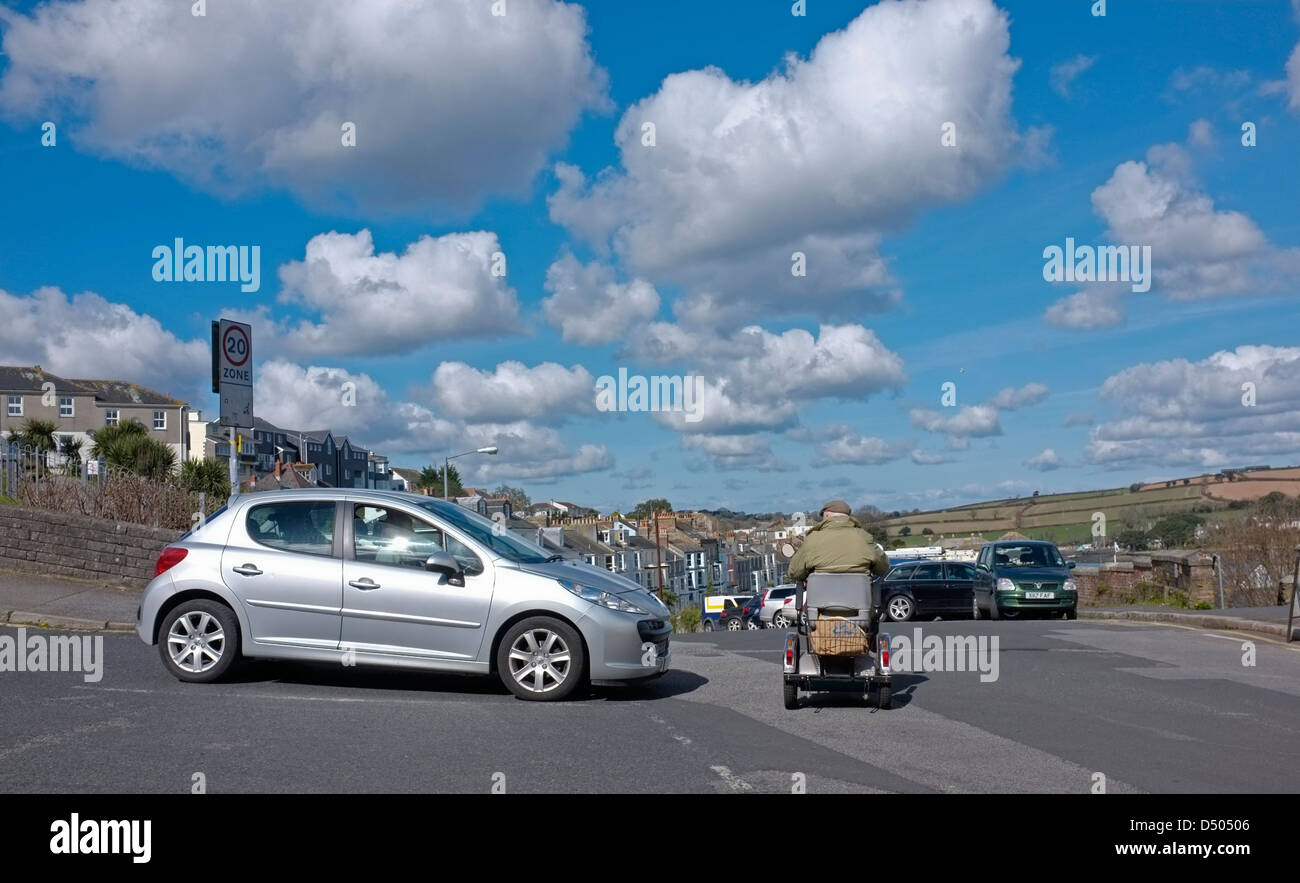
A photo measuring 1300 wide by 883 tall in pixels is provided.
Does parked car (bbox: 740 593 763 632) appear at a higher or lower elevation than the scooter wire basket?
lower

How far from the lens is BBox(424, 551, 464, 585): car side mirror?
9250 millimetres

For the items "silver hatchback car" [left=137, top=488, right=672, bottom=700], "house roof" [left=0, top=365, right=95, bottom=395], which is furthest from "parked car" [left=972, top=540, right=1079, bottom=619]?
"house roof" [left=0, top=365, right=95, bottom=395]

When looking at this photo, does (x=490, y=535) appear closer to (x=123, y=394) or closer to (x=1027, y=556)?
(x=1027, y=556)

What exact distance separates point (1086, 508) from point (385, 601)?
67146mm

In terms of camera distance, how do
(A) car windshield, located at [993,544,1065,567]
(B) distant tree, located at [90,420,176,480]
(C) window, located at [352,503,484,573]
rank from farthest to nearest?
(B) distant tree, located at [90,420,176,480] < (A) car windshield, located at [993,544,1065,567] < (C) window, located at [352,503,484,573]

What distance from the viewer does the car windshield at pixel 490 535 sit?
9.73 meters

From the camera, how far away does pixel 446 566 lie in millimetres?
9250

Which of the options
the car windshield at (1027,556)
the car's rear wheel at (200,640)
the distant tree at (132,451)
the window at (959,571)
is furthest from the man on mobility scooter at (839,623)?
the distant tree at (132,451)

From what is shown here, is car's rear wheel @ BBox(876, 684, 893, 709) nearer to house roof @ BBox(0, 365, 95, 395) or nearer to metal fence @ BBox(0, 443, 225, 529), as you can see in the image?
metal fence @ BBox(0, 443, 225, 529)

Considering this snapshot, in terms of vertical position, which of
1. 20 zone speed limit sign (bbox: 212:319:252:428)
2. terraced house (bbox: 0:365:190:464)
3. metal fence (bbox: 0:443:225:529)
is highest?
terraced house (bbox: 0:365:190:464)

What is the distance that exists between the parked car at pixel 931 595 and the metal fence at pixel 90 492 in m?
14.6

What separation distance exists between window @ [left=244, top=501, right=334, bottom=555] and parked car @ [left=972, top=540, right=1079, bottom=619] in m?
16.8

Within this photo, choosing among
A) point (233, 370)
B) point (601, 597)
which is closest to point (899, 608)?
point (233, 370)
